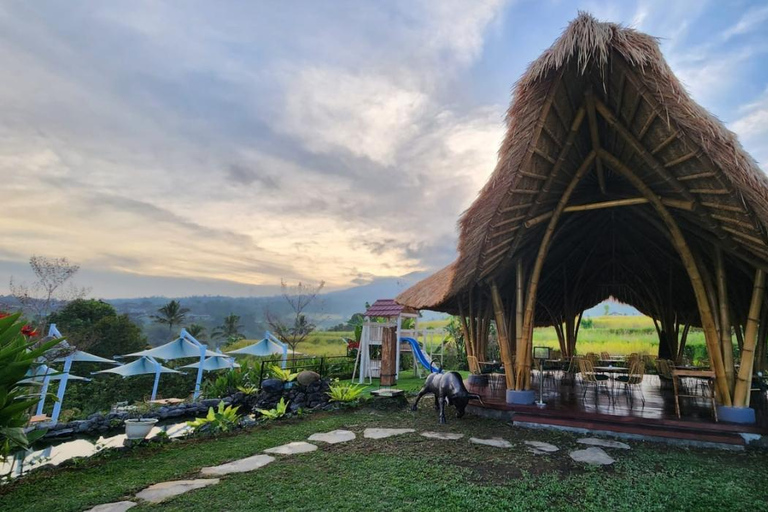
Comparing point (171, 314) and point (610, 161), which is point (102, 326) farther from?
point (171, 314)

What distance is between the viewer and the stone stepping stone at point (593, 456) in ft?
14.8

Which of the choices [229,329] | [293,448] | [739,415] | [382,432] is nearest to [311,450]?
[293,448]

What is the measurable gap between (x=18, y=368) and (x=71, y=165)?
6717mm

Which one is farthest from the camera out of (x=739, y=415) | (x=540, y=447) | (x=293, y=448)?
(x=739, y=415)

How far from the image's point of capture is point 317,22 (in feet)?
26.1

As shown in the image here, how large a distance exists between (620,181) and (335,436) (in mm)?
7062

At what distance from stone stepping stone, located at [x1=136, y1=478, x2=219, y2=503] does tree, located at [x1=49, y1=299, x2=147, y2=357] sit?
19.1 metres

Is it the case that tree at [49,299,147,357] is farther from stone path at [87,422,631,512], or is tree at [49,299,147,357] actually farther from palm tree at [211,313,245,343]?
palm tree at [211,313,245,343]

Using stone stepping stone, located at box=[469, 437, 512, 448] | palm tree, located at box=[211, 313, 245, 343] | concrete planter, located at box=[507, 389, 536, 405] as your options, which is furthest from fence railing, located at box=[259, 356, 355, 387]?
palm tree, located at box=[211, 313, 245, 343]

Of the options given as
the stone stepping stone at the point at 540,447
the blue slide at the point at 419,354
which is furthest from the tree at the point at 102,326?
the stone stepping stone at the point at 540,447

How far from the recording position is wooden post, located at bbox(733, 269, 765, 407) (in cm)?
552

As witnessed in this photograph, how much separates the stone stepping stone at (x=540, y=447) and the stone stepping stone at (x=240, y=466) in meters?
3.33

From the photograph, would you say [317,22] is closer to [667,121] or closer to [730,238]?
[667,121]

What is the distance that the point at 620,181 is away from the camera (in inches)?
299
